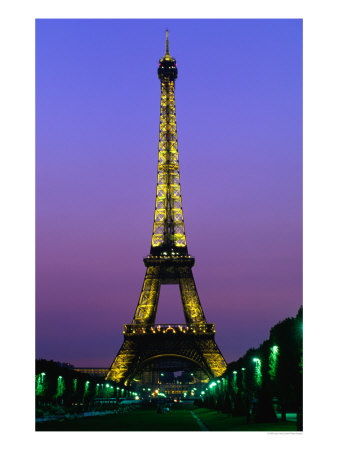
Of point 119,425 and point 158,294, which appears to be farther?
point 158,294

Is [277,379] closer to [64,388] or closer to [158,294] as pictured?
[64,388]

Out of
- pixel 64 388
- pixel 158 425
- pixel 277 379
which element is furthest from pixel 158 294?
pixel 158 425

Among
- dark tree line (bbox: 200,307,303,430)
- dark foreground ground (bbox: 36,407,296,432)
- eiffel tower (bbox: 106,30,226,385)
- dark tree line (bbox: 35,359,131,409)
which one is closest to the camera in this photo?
dark foreground ground (bbox: 36,407,296,432)

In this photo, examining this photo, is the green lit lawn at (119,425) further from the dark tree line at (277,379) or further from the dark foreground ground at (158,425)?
the dark tree line at (277,379)

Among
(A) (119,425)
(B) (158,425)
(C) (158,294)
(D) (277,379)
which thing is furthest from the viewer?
(C) (158,294)

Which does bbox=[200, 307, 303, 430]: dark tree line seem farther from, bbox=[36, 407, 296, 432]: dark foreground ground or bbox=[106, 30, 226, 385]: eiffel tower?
bbox=[106, 30, 226, 385]: eiffel tower

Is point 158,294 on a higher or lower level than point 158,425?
higher

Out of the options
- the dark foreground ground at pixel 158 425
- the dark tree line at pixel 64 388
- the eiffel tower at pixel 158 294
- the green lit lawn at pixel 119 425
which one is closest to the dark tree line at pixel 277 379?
the dark foreground ground at pixel 158 425

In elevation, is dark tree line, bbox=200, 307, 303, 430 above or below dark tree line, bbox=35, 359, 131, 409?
above

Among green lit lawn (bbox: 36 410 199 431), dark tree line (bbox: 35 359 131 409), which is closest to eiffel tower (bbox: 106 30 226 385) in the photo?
dark tree line (bbox: 35 359 131 409)
